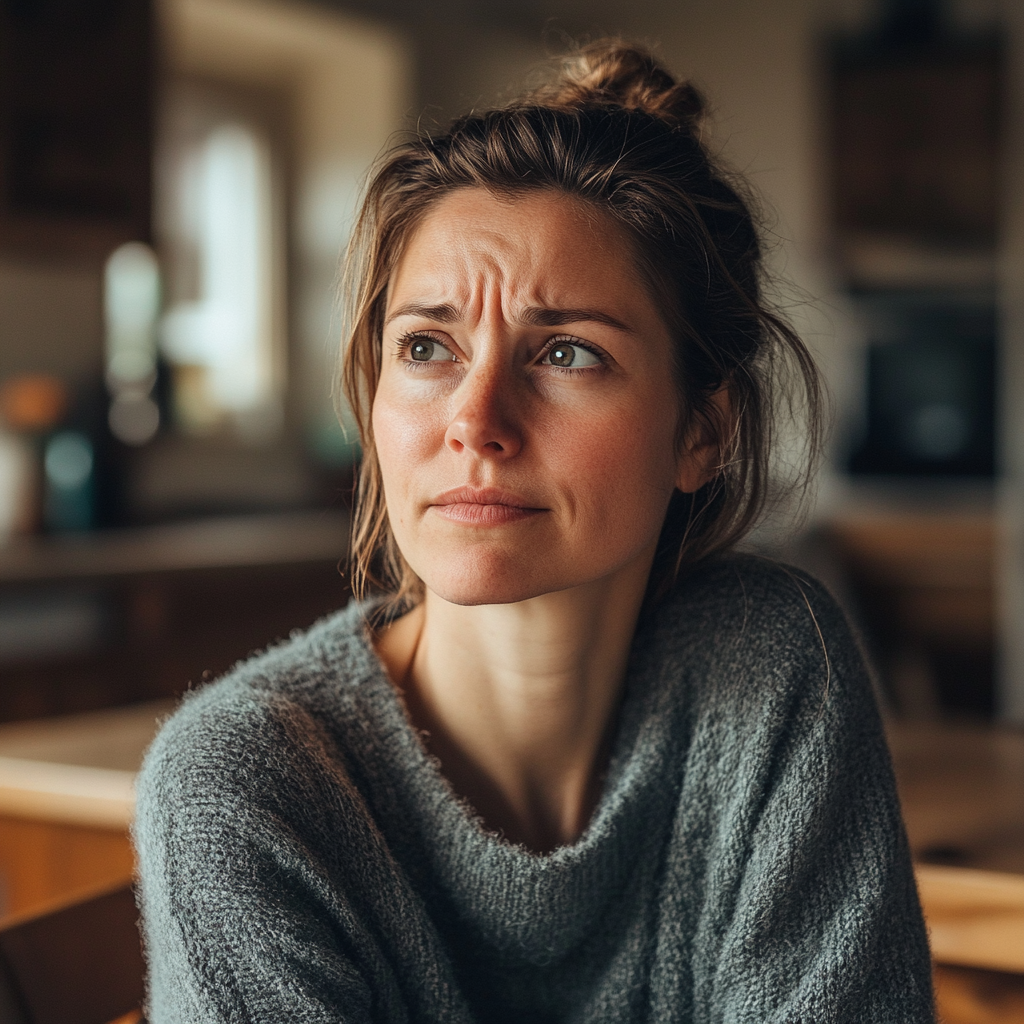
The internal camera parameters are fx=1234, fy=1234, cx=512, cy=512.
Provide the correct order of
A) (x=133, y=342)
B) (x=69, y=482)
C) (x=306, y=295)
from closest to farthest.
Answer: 1. (x=69, y=482)
2. (x=133, y=342)
3. (x=306, y=295)

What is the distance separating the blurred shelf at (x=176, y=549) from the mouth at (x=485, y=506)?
7.00 feet

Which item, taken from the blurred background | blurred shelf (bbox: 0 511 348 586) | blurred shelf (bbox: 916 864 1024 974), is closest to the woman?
blurred shelf (bbox: 916 864 1024 974)

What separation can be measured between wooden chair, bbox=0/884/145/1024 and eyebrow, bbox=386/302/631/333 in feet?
1.86

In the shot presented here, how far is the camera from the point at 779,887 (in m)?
1.00

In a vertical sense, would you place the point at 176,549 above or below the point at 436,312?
below

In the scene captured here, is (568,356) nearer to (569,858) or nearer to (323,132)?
(569,858)

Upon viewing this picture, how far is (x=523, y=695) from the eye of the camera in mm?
1079

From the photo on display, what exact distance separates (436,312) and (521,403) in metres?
0.11

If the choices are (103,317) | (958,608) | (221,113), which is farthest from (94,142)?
(958,608)

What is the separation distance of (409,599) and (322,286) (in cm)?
377

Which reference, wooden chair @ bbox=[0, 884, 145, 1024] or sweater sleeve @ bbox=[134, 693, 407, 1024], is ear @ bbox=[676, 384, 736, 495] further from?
wooden chair @ bbox=[0, 884, 145, 1024]

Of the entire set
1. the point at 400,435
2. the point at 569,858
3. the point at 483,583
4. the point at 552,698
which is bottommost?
the point at 569,858

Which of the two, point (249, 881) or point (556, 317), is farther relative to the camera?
point (556, 317)

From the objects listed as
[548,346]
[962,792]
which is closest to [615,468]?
[548,346]
